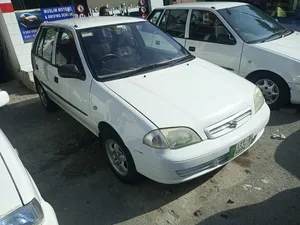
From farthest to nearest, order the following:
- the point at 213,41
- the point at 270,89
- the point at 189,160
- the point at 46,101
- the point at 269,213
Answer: the point at 46,101 < the point at 213,41 < the point at 270,89 < the point at 269,213 < the point at 189,160

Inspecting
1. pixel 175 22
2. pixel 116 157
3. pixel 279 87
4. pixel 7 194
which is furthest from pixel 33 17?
pixel 7 194

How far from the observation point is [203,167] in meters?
2.45

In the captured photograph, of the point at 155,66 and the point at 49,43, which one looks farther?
the point at 49,43

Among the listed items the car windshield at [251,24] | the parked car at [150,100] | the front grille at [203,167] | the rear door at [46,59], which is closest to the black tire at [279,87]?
the car windshield at [251,24]

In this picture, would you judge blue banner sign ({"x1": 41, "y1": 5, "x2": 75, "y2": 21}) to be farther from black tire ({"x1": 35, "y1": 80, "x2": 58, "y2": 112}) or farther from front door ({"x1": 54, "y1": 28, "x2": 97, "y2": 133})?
front door ({"x1": 54, "y1": 28, "x2": 97, "y2": 133})

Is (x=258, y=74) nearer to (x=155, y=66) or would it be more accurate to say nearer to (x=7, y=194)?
(x=155, y=66)

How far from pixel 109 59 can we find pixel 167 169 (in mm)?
1508

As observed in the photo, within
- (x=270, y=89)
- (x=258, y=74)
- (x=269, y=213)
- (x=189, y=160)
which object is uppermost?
(x=189, y=160)

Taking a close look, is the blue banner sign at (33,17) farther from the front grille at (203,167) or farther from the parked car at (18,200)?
the front grille at (203,167)

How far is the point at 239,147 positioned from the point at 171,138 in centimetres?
73

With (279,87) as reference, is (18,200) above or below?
above

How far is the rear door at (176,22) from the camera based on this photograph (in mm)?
5137

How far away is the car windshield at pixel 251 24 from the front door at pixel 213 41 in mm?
154

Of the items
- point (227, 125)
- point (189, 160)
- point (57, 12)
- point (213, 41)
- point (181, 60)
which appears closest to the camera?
point (189, 160)
